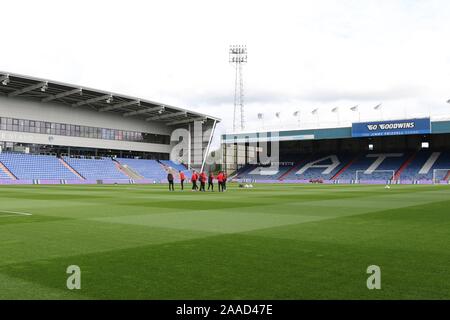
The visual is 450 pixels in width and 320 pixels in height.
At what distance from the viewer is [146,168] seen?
249 feet

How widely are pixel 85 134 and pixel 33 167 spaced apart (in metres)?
12.6

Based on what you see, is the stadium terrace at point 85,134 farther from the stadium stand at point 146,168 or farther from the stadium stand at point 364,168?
the stadium stand at point 364,168

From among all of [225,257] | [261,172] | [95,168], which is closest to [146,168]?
[95,168]

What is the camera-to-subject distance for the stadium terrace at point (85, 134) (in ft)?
198

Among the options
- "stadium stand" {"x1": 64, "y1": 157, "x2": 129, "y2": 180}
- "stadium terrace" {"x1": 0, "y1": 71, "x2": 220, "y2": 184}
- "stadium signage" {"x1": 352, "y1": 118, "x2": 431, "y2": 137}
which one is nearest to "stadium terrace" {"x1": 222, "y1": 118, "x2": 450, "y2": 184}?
"stadium signage" {"x1": 352, "y1": 118, "x2": 431, "y2": 137}

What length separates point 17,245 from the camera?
9.27 metres

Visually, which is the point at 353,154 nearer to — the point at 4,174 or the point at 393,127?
the point at 393,127

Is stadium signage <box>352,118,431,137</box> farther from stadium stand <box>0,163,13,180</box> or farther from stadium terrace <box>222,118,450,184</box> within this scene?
stadium stand <box>0,163,13,180</box>

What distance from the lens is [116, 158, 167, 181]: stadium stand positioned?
242 feet

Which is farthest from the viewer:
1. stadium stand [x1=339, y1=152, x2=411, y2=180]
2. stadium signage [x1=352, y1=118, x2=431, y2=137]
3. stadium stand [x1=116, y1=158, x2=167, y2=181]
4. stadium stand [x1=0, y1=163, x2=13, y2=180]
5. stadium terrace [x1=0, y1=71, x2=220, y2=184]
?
stadium stand [x1=116, y1=158, x2=167, y2=181]

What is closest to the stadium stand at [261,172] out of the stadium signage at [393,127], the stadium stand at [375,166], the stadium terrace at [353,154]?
the stadium terrace at [353,154]

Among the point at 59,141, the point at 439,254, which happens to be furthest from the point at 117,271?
the point at 59,141

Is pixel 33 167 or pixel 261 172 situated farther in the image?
pixel 261 172
